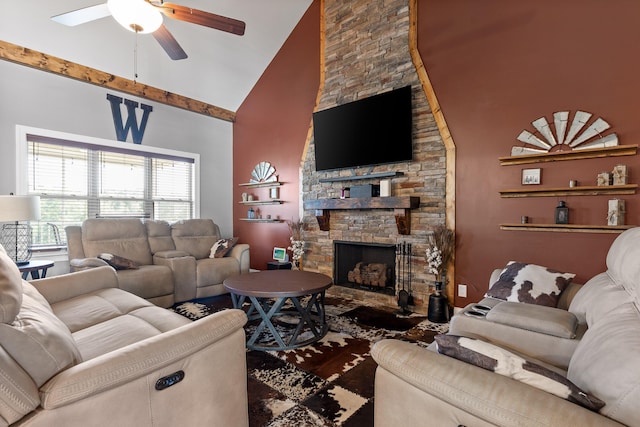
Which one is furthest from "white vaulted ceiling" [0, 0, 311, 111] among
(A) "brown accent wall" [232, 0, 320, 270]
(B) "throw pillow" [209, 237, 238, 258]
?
(B) "throw pillow" [209, 237, 238, 258]

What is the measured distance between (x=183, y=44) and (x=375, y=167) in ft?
10.7

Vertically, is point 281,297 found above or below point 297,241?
below

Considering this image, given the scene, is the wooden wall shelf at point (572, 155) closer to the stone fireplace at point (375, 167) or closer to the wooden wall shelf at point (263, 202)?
the stone fireplace at point (375, 167)

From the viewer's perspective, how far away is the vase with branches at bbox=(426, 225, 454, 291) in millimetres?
3295

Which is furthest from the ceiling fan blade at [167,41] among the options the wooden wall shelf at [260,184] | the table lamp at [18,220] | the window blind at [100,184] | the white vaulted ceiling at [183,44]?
the wooden wall shelf at [260,184]

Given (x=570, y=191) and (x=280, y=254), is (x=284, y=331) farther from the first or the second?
(x=570, y=191)

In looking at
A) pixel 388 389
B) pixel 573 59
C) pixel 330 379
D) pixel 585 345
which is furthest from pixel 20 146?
pixel 573 59

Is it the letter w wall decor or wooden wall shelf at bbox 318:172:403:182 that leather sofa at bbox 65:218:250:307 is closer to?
the letter w wall decor

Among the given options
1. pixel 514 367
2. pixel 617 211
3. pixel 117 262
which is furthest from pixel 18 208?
pixel 617 211

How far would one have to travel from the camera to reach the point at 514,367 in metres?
1.02

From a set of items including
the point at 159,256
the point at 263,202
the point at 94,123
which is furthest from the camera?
the point at 263,202

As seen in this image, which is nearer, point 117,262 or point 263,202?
point 117,262

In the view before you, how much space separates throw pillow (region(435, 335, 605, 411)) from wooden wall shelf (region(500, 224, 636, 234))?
2.20 meters

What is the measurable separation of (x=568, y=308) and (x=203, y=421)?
2241 mm
